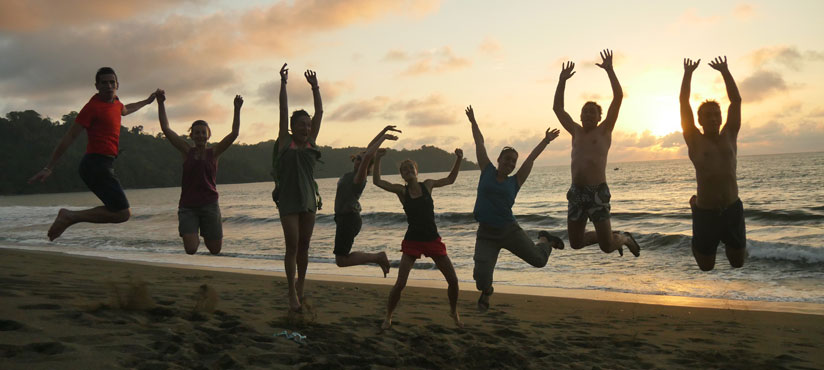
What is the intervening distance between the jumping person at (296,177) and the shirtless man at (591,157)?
3271 millimetres

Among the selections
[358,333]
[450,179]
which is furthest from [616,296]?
[358,333]

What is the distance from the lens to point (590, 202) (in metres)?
7.61

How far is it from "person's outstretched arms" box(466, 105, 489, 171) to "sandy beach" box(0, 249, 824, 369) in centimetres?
229

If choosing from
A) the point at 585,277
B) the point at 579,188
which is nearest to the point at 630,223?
the point at 585,277

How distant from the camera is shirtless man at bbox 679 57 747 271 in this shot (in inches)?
269

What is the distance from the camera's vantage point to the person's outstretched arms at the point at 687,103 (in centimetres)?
694

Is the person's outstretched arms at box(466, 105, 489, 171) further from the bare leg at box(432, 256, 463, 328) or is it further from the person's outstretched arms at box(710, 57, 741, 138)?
the person's outstretched arms at box(710, 57, 741, 138)

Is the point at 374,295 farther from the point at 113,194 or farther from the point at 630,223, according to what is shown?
the point at 630,223

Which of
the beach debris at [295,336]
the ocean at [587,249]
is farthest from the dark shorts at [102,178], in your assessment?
the ocean at [587,249]

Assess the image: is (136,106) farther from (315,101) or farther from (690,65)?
(690,65)

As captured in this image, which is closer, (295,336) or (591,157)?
(295,336)

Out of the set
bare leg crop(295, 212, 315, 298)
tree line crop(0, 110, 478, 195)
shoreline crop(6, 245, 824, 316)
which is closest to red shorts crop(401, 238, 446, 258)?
bare leg crop(295, 212, 315, 298)

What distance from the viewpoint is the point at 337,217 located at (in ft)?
30.7

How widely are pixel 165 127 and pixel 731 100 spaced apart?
6.99 metres
